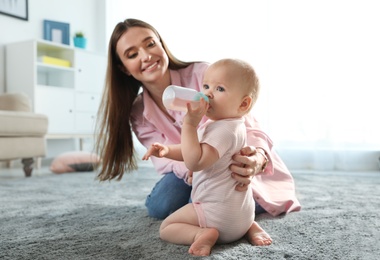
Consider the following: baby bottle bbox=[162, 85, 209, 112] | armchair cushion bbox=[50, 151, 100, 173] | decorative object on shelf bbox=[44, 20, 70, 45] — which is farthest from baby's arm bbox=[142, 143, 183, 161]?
decorative object on shelf bbox=[44, 20, 70, 45]

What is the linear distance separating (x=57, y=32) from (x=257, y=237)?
3.35m

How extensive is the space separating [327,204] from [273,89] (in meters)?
1.75

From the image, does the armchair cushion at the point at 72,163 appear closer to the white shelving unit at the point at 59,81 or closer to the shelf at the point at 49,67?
the white shelving unit at the point at 59,81

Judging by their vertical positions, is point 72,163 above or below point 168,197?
below

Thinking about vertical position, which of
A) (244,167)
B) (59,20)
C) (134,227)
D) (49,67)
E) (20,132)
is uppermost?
(59,20)

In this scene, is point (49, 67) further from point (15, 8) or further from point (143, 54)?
point (143, 54)

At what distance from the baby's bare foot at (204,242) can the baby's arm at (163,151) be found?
17 cm

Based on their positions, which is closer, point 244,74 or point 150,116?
point 244,74

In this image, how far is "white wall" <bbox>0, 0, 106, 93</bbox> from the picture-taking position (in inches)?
138

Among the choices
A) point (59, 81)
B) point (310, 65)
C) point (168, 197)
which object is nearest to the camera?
point (168, 197)

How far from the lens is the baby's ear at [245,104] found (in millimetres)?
910

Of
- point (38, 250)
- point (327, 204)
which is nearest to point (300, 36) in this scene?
point (327, 204)

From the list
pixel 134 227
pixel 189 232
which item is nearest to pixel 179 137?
pixel 134 227

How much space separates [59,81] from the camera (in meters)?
3.77
